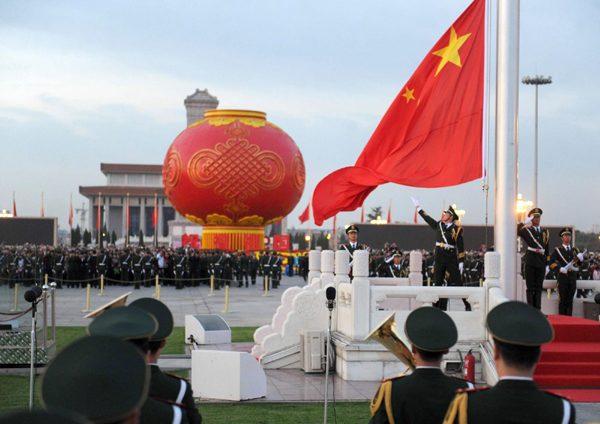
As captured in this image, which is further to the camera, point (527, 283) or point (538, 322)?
point (527, 283)

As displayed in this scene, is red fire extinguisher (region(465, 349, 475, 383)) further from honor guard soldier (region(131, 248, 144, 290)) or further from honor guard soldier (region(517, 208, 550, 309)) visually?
honor guard soldier (region(131, 248, 144, 290))

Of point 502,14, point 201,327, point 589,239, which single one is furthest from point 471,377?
point 589,239

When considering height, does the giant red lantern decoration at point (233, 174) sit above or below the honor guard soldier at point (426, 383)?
above

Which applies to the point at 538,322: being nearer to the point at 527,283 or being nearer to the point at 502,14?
the point at 502,14

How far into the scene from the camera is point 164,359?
10977 millimetres

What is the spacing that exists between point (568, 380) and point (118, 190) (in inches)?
2726

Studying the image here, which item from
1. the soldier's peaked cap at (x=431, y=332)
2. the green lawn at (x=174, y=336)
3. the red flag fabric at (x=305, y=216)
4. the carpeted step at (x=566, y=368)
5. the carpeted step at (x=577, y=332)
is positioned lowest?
the green lawn at (x=174, y=336)

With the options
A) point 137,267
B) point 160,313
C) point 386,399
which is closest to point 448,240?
point 386,399

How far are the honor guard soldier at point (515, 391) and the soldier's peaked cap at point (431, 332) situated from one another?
0.33 m

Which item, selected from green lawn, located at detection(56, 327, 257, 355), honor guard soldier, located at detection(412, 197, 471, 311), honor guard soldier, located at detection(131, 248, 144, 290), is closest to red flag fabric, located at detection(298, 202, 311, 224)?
honor guard soldier, located at detection(131, 248, 144, 290)

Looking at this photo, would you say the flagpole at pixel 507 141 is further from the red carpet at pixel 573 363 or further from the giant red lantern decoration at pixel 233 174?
the giant red lantern decoration at pixel 233 174

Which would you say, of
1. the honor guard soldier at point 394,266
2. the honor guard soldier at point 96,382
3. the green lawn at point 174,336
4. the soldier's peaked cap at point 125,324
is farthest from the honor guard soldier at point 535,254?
the honor guard soldier at point 96,382

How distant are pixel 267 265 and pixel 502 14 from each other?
62.2 ft

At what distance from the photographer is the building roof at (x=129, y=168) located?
78500 mm
